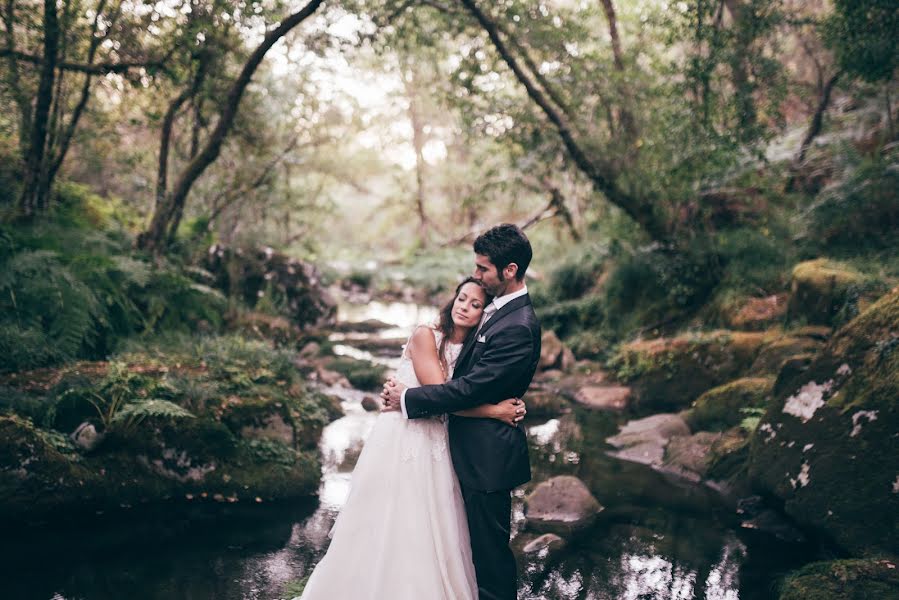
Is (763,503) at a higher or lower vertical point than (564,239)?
lower

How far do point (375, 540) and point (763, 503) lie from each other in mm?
4521

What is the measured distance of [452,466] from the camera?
12.9 ft

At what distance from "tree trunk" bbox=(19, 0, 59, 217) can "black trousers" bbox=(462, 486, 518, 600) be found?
8.89 metres

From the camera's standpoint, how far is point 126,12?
415 inches

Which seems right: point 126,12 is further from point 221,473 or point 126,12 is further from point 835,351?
point 835,351

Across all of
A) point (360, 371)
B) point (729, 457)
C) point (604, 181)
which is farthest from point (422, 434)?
point (604, 181)

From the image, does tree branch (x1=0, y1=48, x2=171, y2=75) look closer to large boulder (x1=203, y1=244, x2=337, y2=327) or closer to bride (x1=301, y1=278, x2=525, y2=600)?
large boulder (x1=203, y1=244, x2=337, y2=327)

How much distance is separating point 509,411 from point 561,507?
3259mm

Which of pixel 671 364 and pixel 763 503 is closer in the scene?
pixel 763 503

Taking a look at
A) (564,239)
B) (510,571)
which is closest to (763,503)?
(510,571)

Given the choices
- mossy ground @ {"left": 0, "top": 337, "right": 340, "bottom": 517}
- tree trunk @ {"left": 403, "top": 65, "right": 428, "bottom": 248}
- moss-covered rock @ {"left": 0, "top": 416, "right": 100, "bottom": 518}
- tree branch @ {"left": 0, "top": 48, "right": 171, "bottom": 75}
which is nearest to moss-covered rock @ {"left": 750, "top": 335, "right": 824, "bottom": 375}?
mossy ground @ {"left": 0, "top": 337, "right": 340, "bottom": 517}

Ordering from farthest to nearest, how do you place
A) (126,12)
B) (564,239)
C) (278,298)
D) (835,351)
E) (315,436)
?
1. (564,239)
2. (278,298)
3. (126,12)
4. (315,436)
5. (835,351)

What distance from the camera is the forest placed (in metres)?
5.55

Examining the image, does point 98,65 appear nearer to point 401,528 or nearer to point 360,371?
point 360,371
